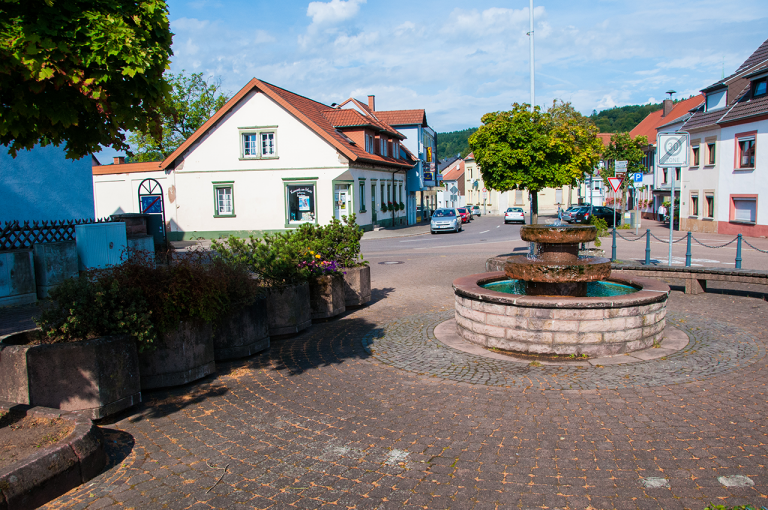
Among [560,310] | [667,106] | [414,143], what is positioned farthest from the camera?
[667,106]

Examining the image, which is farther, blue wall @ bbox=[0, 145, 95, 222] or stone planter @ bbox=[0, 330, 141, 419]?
blue wall @ bbox=[0, 145, 95, 222]

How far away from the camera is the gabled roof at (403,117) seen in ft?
154

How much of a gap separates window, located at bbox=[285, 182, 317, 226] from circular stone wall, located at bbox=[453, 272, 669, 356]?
25.3m

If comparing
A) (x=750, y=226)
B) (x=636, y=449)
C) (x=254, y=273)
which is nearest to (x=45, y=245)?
(x=254, y=273)

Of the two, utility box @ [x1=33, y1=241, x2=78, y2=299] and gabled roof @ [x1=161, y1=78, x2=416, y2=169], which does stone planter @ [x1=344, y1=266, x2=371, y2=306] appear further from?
gabled roof @ [x1=161, y1=78, x2=416, y2=169]

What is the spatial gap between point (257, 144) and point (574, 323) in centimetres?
2776

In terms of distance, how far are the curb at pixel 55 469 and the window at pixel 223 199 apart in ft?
95.5

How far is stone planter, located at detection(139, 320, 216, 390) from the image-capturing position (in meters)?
A: 5.84

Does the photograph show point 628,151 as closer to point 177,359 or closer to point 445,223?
point 445,223

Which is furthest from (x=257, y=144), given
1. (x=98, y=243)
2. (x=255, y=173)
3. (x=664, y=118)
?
(x=664, y=118)

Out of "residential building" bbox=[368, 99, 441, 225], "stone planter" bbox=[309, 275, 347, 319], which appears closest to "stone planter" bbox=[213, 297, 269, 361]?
"stone planter" bbox=[309, 275, 347, 319]

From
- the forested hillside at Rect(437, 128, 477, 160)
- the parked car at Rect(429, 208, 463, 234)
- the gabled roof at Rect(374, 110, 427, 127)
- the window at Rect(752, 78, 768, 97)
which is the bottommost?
the parked car at Rect(429, 208, 463, 234)

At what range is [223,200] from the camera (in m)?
32.6

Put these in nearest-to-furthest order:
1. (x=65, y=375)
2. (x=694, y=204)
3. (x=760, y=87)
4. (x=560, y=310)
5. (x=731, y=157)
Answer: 1. (x=65, y=375)
2. (x=560, y=310)
3. (x=760, y=87)
4. (x=731, y=157)
5. (x=694, y=204)
